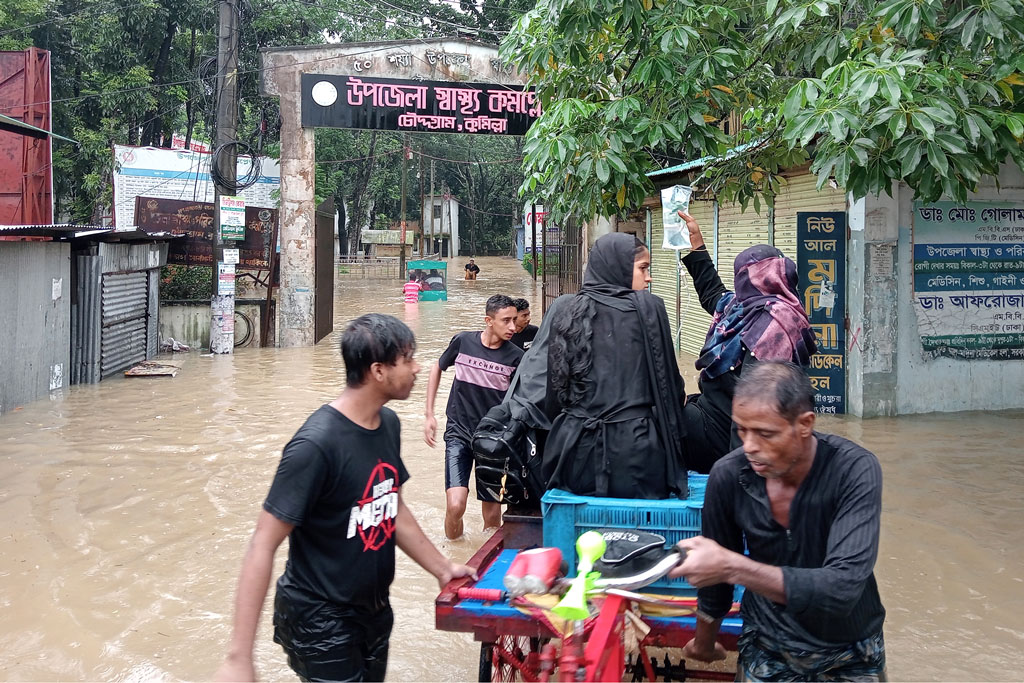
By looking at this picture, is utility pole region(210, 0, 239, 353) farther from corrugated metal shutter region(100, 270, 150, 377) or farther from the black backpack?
the black backpack

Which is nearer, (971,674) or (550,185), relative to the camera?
(971,674)

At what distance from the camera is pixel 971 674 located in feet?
14.1

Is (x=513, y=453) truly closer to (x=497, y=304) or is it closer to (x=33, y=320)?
(x=497, y=304)

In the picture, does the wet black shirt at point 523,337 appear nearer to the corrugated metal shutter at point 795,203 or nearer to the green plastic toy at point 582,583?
the green plastic toy at point 582,583

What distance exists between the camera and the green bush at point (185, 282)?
16.3 metres

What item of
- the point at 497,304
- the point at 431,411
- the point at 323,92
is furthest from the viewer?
the point at 323,92

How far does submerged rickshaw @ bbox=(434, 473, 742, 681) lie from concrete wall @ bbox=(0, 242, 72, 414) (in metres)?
8.36

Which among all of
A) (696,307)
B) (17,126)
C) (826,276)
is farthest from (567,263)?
(17,126)

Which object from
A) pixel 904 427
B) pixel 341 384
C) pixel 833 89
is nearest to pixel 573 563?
pixel 833 89

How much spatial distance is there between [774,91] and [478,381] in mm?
3573

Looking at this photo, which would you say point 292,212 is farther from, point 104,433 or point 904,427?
point 904,427

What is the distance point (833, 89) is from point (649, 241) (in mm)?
12271

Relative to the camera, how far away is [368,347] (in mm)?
2609

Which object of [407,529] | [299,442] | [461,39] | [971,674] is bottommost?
[971,674]
